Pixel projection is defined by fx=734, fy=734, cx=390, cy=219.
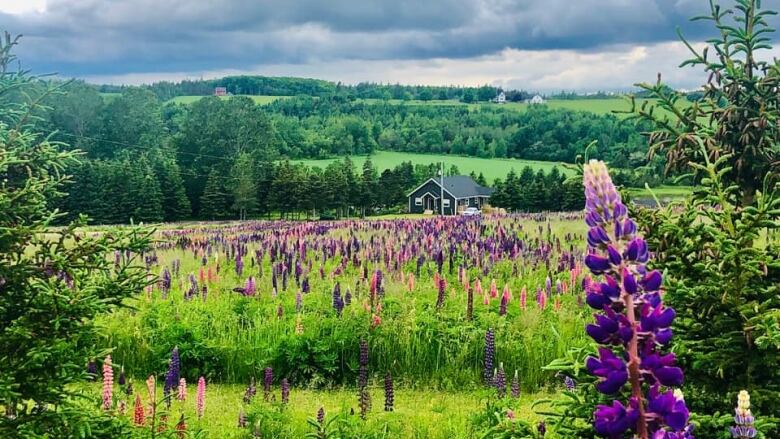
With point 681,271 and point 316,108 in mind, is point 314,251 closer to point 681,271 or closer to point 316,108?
point 681,271

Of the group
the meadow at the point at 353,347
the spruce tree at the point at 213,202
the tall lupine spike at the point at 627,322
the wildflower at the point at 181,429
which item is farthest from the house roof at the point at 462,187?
the tall lupine spike at the point at 627,322

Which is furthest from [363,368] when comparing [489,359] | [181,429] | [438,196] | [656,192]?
[438,196]

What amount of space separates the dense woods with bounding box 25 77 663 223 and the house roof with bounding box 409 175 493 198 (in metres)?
5.69

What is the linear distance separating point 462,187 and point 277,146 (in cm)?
3102

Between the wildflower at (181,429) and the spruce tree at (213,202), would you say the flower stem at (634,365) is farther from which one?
the spruce tree at (213,202)

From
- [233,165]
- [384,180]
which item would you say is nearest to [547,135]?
[384,180]

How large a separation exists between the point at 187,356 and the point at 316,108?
145209 millimetres

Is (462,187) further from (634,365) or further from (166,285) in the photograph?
(634,365)

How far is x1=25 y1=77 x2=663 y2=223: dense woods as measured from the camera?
74.2 meters

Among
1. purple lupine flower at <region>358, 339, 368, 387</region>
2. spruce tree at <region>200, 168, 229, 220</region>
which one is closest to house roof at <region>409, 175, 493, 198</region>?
spruce tree at <region>200, 168, 229, 220</region>

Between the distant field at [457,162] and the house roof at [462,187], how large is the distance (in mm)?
6855

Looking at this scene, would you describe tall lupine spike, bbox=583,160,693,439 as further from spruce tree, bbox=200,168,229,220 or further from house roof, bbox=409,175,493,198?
house roof, bbox=409,175,493,198

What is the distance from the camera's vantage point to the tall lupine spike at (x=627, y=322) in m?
1.89

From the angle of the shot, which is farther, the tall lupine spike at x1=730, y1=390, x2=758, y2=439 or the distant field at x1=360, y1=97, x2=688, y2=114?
the distant field at x1=360, y1=97, x2=688, y2=114
